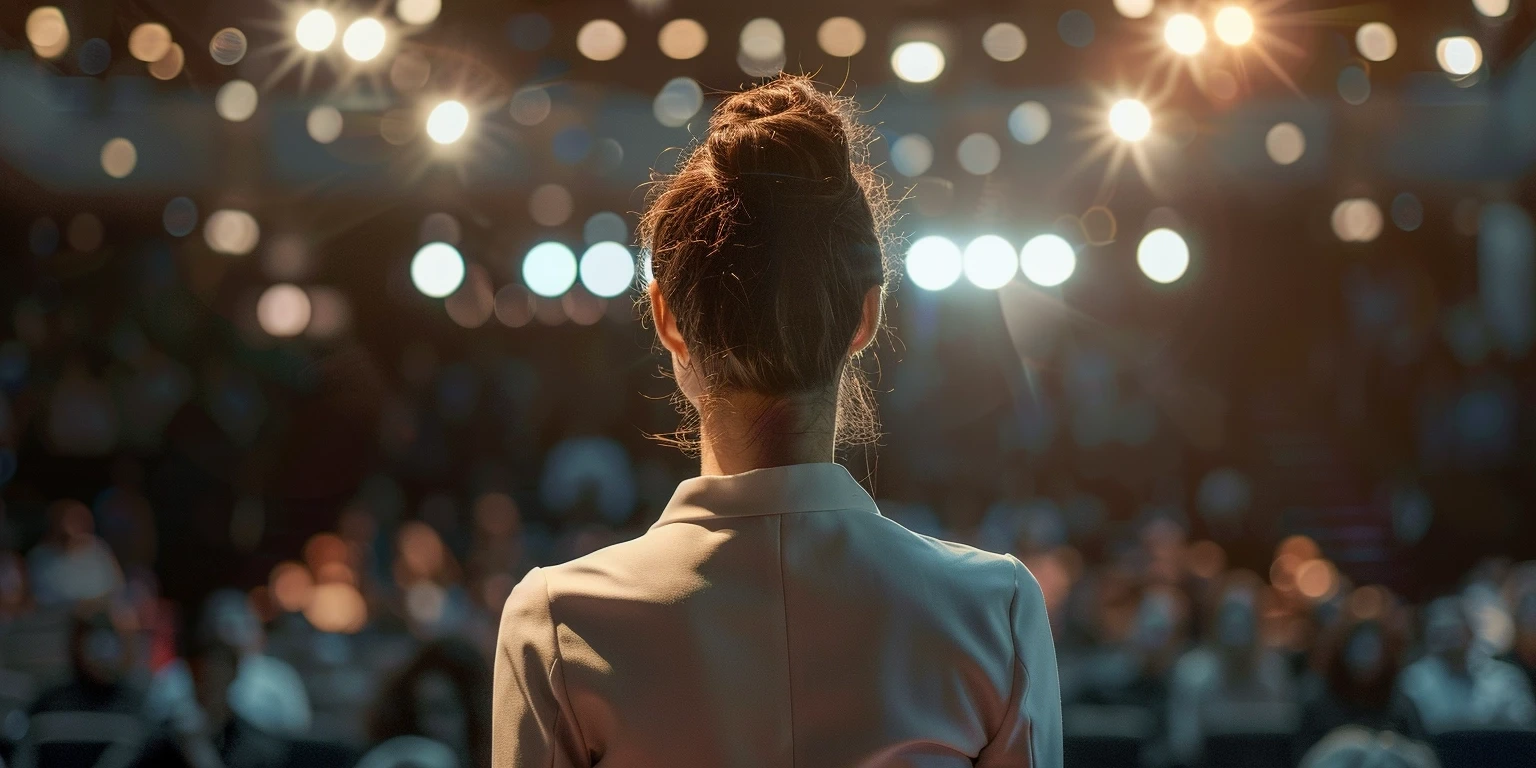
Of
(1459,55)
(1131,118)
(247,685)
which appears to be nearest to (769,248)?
(247,685)

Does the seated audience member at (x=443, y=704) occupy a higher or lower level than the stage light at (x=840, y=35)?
lower

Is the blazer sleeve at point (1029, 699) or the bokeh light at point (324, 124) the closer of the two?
the blazer sleeve at point (1029, 699)

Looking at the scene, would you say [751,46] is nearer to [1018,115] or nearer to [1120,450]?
[1018,115]

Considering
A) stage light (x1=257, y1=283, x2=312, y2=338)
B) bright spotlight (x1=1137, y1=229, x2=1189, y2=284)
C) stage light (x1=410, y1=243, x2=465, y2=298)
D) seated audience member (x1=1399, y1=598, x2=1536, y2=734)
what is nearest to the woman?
seated audience member (x1=1399, y1=598, x2=1536, y2=734)

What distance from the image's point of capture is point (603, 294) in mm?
10547

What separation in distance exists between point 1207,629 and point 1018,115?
4711mm

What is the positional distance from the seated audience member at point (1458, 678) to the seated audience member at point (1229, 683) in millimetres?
499

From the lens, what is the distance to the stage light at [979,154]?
910 centimetres

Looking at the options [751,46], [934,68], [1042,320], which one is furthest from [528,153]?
[1042,320]

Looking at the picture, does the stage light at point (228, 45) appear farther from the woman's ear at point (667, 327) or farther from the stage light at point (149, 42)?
the woman's ear at point (667, 327)

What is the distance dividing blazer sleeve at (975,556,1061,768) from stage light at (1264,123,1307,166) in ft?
32.2

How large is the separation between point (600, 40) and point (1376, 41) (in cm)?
507

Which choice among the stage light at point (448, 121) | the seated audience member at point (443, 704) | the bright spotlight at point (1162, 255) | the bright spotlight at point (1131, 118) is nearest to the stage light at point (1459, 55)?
the bright spotlight at point (1131, 118)

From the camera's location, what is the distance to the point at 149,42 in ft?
24.8
